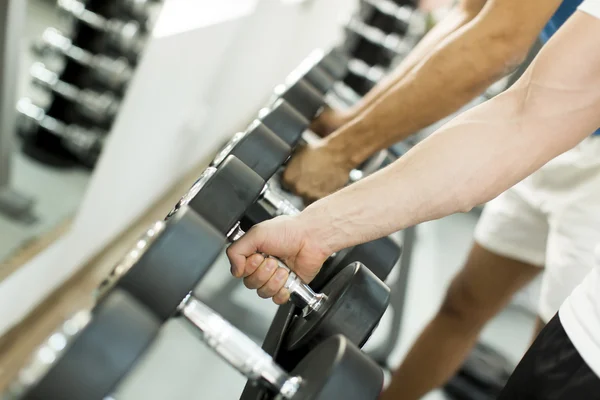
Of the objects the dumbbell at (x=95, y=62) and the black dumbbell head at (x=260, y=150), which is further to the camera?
the dumbbell at (x=95, y=62)

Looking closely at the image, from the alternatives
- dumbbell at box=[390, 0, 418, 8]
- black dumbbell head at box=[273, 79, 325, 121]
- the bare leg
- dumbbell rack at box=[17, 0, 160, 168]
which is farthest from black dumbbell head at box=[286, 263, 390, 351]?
dumbbell at box=[390, 0, 418, 8]

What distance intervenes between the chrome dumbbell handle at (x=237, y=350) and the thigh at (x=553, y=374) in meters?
0.34

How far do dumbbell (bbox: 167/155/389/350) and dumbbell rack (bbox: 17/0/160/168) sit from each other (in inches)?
36.7

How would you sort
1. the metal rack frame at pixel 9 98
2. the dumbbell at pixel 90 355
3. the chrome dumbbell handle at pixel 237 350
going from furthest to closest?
the metal rack frame at pixel 9 98, the chrome dumbbell handle at pixel 237 350, the dumbbell at pixel 90 355

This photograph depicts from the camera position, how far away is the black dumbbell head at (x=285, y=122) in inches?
31.8

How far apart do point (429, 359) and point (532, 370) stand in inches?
30.2

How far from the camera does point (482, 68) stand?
3.15 feet

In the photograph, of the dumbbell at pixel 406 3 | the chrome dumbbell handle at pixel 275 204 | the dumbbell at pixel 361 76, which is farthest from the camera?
the dumbbell at pixel 406 3

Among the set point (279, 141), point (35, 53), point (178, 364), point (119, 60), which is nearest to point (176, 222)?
point (279, 141)

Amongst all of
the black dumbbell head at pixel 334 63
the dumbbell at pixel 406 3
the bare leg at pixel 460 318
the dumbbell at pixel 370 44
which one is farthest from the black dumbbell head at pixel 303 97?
the dumbbell at pixel 406 3

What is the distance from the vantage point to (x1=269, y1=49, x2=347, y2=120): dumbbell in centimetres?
92

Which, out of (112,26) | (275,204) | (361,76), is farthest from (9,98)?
(361,76)

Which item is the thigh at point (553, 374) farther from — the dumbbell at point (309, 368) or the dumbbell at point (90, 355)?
the dumbbell at point (90, 355)

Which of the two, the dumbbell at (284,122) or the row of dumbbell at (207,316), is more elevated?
the dumbbell at (284,122)
